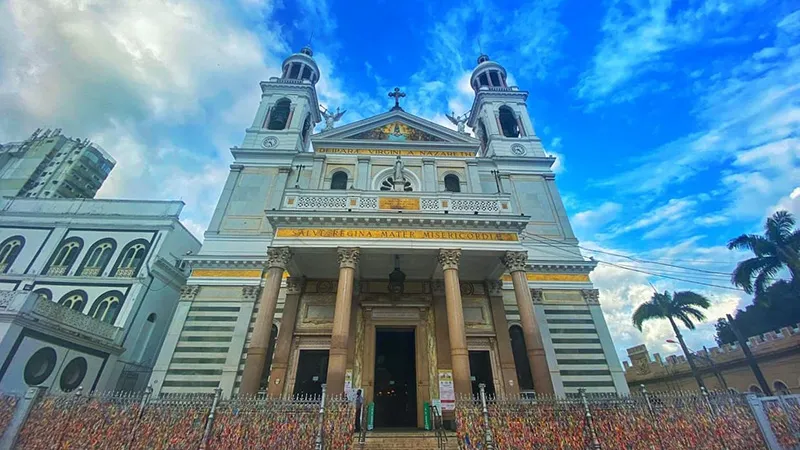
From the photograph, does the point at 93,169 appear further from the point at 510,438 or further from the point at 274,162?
the point at 510,438

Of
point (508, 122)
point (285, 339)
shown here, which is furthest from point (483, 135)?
point (285, 339)

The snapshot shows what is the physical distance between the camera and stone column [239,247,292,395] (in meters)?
10.2

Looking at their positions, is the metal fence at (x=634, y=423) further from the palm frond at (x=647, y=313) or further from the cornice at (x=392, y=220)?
the palm frond at (x=647, y=313)

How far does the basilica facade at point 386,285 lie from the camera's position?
1227 cm

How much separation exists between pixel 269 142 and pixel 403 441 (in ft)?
57.7

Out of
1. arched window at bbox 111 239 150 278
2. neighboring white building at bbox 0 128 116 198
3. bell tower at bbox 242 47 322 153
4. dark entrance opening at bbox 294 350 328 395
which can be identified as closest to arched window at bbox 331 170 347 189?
bell tower at bbox 242 47 322 153

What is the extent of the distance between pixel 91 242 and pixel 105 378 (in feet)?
25.3

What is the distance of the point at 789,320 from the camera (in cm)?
2606

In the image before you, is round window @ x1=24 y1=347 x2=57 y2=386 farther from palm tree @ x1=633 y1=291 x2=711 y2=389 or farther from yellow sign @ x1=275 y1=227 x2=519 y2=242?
palm tree @ x1=633 y1=291 x2=711 y2=389

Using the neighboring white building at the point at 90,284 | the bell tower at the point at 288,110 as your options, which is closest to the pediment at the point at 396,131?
the bell tower at the point at 288,110

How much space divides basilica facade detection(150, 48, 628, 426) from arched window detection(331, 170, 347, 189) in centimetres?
11

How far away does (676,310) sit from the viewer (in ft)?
91.5

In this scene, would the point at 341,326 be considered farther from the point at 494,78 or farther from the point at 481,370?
the point at 494,78

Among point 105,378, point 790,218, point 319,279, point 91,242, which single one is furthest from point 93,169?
point 790,218
